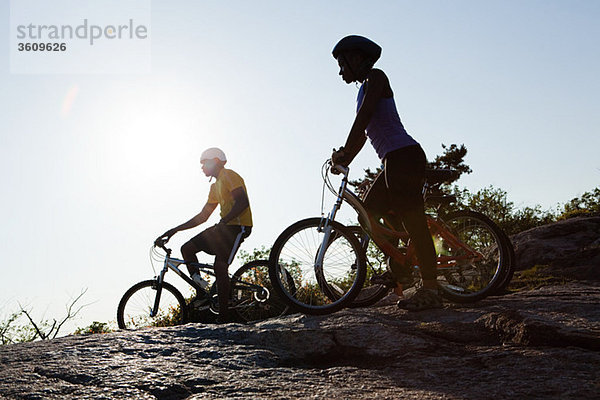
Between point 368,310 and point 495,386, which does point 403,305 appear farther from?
point 495,386

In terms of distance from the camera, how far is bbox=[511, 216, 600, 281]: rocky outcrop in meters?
5.83

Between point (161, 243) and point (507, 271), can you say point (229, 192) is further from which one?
point (507, 271)

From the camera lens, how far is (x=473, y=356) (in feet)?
9.71

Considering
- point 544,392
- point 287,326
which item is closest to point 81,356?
point 287,326

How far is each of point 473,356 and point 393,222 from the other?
182cm

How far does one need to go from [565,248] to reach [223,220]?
4297mm

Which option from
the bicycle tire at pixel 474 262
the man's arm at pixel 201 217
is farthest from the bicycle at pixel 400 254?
the man's arm at pixel 201 217

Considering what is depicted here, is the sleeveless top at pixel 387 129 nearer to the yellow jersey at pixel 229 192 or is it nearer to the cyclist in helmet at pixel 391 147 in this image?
the cyclist in helmet at pixel 391 147

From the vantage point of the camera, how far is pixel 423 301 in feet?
13.9

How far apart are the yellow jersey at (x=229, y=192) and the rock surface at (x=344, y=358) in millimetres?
2442

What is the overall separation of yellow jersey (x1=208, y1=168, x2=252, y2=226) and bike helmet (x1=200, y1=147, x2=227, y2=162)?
0.69 ft

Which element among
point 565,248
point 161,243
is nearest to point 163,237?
point 161,243

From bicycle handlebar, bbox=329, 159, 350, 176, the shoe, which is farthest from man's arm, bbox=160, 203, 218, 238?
bicycle handlebar, bbox=329, 159, 350, 176

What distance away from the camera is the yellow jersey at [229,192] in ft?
21.3
